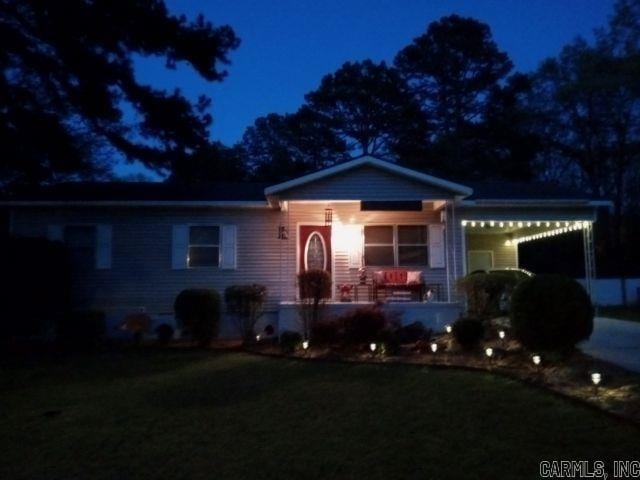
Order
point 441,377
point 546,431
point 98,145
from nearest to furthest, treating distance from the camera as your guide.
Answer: point 546,431, point 441,377, point 98,145

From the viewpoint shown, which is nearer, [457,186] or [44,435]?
[44,435]

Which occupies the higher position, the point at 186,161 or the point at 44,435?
the point at 186,161

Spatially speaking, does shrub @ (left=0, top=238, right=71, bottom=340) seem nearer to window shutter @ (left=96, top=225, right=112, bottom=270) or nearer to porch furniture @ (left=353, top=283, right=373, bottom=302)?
window shutter @ (left=96, top=225, right=112, bottom=270)

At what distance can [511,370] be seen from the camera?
8.24 meters

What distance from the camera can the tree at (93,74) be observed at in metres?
13.3

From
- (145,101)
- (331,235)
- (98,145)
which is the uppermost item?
(98,145)

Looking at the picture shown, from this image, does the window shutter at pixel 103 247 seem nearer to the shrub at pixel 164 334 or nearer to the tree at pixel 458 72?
the shrub at pixel 164 334

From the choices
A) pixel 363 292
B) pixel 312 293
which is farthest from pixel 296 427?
pixel 363 292

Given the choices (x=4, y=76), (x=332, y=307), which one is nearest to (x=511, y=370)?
(x=332, y=307)

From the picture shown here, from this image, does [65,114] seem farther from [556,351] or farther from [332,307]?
[556,351]

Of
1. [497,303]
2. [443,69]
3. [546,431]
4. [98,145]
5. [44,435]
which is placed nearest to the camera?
[546,431]

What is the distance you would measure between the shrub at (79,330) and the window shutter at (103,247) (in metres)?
2.36

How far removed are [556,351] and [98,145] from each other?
849 inches

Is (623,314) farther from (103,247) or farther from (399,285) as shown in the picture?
(103,247)
